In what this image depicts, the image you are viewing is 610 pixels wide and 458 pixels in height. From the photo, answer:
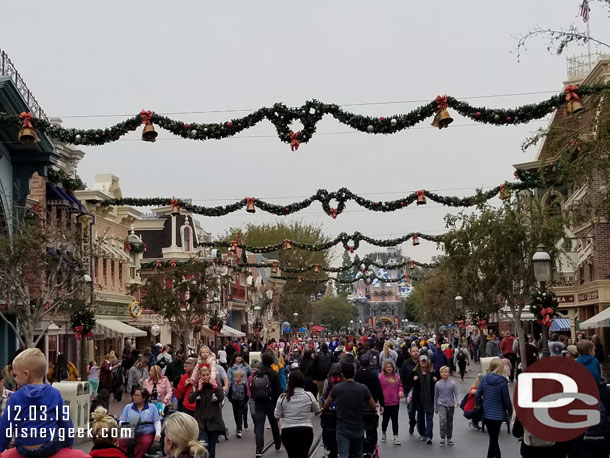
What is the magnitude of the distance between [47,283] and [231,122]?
14096mm

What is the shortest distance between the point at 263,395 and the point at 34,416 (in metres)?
10.1

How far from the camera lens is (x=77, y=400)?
18.3 m

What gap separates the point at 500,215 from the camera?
3281 cm

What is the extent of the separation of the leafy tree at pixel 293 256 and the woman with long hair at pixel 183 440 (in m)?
85.5

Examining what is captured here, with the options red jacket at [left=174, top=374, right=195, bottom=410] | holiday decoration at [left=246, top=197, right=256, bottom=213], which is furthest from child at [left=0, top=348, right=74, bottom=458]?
holiday decoration at [left=246, top=197, right=256, bottom=213]

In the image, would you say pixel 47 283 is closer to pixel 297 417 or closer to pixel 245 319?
pixel 297 417

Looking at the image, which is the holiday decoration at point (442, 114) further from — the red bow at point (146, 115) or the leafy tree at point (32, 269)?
the leafy tree at point (32, 269)

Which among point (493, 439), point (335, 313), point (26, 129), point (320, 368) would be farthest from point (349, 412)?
point (335, 313)

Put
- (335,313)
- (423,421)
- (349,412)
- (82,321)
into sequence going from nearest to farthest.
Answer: (349,412) < (423,421) < (82,321) < (335,313)

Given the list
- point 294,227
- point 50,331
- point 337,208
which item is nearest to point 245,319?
point 294,227

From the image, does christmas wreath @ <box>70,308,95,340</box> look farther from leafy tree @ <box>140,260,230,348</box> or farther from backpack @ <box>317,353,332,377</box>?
leafy tree @ <box>140,260,230,348</box>

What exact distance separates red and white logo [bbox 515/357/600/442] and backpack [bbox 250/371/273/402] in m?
6.93

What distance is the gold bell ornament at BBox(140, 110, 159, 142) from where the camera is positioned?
63.7ft

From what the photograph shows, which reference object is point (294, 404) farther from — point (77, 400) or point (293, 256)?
point (293, 256)
